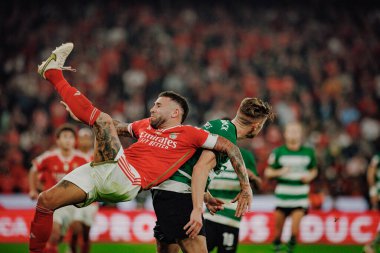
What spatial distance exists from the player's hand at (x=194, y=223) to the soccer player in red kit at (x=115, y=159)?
0.41 meters

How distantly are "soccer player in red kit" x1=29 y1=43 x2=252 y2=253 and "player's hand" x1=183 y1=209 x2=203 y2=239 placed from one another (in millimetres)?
413

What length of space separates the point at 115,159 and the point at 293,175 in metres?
5.06

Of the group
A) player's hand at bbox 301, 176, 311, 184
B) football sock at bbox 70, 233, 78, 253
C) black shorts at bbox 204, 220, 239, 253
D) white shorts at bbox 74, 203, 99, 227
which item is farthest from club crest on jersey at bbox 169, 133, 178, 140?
player's hand at bbox 301, 176, 311, 184

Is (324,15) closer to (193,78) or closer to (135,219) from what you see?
(193,78)

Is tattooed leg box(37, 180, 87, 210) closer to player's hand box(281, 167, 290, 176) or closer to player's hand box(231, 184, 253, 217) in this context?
player's hand box(231, 184, 253, 217)

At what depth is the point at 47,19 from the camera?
21.5m

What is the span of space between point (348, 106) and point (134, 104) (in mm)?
6797

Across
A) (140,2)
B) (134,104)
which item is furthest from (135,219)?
(140,2)

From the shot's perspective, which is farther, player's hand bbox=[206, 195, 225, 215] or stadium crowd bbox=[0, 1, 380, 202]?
stadium crowd bbox=[0, 1, 380, 202]

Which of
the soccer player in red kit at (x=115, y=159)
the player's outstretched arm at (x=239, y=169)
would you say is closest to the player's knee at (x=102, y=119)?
the soccer player in red kit at (x=115, y=159)

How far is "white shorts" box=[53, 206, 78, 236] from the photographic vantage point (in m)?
8.53

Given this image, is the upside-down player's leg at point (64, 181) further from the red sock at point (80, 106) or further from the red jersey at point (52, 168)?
the red jersey at point (52, 168)

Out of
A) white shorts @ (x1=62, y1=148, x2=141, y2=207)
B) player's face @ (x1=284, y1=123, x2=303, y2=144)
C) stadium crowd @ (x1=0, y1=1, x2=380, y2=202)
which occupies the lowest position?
white shorts @ (x1=62, y1=148, x2=141, y2=207)

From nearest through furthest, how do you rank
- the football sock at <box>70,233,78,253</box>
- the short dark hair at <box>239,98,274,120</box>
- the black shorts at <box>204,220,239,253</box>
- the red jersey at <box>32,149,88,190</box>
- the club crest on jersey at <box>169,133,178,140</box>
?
the club crest on jersey at <box>169,133,178,140</box>
the short dark hair at <box>239,98,274,120</box>
the black shorts at <box>204,220,239,253</box>
the football sock at <box>70,233,78,253</box>
the red jersey at <box>32,149,88,190</box>
